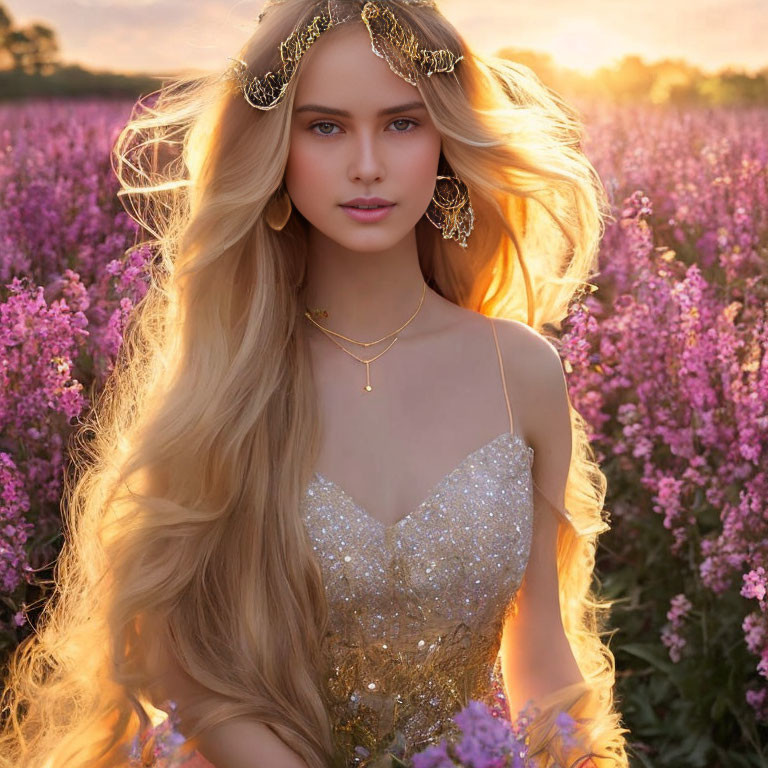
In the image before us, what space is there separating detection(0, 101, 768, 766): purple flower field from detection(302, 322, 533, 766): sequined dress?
777 mm

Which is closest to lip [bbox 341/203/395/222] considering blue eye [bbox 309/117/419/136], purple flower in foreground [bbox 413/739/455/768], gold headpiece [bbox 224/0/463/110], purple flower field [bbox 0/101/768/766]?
blue eye [bbox 309/117/419/136]

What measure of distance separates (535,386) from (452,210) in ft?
1.48

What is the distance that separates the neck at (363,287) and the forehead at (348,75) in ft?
1.14

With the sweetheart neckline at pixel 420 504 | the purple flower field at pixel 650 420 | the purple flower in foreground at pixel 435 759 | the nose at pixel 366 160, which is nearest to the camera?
the purple flower in foreground at pixel 435 759

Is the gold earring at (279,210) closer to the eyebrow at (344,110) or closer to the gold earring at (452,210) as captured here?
the eyebrow at (344,110)

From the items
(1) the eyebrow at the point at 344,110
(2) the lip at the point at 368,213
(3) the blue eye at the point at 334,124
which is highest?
(1) the eyebrow at the point at 344,110

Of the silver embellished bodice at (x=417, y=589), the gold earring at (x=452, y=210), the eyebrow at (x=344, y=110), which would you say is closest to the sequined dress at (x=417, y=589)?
the silver embellished bodice at (x=417, y=589)

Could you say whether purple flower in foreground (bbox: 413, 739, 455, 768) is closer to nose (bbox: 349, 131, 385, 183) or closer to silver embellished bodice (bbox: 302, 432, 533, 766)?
silver embellished bodice (bbox: 302, 432, 533, 766)

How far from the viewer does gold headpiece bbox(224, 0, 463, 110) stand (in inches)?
94.7

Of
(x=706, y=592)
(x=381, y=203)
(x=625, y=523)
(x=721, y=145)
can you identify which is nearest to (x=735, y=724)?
(x=706, y=592)

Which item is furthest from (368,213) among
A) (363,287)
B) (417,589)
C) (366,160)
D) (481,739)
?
(481,739)

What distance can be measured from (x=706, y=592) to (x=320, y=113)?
6.49 ft

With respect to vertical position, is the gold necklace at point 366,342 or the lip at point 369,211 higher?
the lip at point 369,211

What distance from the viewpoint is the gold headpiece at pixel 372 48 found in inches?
94.7
